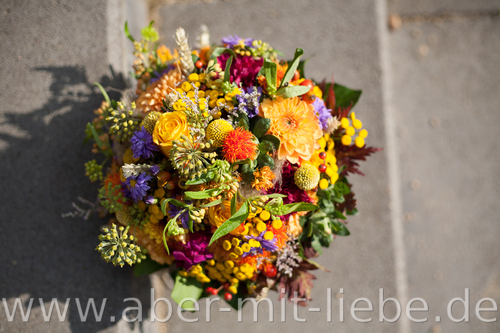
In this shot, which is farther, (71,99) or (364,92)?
(364,92)

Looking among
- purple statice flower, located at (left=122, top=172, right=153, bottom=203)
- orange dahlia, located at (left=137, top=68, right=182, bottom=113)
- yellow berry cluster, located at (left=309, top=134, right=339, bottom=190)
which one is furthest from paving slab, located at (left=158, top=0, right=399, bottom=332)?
purple statice flower, located at (left=122, top=172, right=153, bottom=203)

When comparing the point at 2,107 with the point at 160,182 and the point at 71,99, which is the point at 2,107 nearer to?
the point at 71,99

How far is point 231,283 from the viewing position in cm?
100

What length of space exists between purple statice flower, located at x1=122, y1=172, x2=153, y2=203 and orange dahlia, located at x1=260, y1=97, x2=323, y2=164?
13.9 inches

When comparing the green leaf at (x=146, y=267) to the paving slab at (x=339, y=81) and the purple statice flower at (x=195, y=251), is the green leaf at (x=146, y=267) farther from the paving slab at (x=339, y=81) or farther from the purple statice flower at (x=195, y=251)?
the paving slab at (x=339, y=81)

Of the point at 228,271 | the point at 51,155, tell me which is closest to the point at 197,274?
the point at 228,271

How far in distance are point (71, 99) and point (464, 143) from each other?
81.5 inches

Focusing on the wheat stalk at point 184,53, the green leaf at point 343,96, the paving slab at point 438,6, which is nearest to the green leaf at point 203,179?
the wheat stalk at point 184,53

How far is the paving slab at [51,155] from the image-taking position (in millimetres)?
1168

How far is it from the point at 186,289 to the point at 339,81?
3.89ft

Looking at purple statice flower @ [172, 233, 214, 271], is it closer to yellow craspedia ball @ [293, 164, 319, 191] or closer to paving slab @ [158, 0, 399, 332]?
A: yellow craspedia ball @ [293, 164, 319, 191]

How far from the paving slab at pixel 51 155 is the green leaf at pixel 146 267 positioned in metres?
0.20

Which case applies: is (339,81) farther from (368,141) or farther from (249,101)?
(249,101)

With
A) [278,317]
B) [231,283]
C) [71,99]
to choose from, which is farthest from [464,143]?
[71,99]
